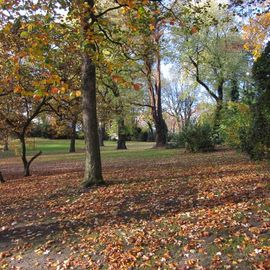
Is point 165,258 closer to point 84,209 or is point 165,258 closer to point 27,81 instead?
point 84,209

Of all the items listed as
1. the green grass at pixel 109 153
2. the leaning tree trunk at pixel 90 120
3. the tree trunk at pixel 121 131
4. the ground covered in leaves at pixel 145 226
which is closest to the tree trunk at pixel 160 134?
the green grass at pixel 109 153

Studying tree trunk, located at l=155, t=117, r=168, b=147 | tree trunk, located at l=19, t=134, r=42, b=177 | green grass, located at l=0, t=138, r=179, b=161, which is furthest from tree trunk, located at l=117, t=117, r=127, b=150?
tree trunk, located at l=19, t=134, r=42, b=177

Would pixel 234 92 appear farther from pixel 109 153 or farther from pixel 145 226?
pixel 145 226

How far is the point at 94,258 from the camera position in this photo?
5312 millimetres

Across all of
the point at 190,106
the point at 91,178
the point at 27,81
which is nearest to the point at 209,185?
the point at 91,178

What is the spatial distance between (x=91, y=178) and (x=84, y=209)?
220 centimetres

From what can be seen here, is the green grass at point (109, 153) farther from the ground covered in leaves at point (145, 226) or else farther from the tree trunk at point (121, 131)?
the ground covered in leaves at point (145, 226)

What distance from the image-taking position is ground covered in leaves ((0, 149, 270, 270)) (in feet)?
16.3

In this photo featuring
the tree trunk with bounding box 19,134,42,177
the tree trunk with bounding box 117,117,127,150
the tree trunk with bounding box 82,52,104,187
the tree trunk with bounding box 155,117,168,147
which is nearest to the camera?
the tree trunk with bounding box 82,52,104,187

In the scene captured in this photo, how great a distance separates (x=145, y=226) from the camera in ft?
20.9

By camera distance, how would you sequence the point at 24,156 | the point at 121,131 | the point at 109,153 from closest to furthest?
the point at 24,156
the point at 109,153
the point at 121,131

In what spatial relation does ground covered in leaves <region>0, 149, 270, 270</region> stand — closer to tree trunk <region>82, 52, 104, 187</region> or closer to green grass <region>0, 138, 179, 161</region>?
tree trunk <region>82, 52, 104, 187</region>

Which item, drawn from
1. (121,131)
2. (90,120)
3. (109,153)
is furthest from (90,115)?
(121,131)

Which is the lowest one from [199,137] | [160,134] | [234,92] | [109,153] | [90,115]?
[109,153]
